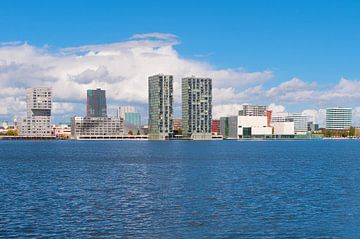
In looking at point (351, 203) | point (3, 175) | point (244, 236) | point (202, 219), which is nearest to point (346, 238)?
point (244, 236)

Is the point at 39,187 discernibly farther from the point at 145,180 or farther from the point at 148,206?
the point at 148,206

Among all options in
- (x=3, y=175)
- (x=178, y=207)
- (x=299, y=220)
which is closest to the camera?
(x=299, y=220)

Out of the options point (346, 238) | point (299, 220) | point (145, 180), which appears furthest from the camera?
point (145, 180)

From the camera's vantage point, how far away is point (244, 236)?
131ft

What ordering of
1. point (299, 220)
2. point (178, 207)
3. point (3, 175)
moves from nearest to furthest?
point (299, 220) → point (178, 207) → point (3, 175)

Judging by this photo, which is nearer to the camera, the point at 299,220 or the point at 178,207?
the point at 299,220

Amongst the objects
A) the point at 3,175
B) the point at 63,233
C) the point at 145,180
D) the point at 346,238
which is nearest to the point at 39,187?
the point at 145,180

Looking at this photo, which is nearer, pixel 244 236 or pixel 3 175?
pixel 244 236

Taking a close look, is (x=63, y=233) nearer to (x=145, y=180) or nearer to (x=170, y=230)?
(x=170, y=230)

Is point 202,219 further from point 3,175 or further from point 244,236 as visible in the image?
point 3,175

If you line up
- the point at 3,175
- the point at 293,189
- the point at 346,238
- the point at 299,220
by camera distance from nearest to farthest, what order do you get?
the point at 346,238 → the point at 299,220 → the point at 293,189 → the point at 3,175

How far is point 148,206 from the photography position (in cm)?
5319

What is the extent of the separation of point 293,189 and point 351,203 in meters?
12.0

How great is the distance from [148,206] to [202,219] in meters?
8.46
